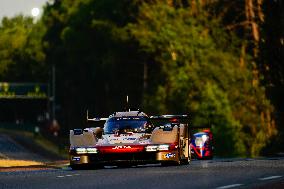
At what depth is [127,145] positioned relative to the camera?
25.7 meters

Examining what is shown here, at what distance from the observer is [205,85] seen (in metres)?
81.9

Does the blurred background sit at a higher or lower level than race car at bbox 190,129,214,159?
higher

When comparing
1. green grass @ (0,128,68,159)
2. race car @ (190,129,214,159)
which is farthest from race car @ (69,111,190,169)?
green grass @ (0,128,68,159)

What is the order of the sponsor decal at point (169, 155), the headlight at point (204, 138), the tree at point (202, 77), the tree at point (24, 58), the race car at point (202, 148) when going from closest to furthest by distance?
the sponsor decal at point (169, 155), the race car at point (202, 148), the headlight at point (204, 138), the tree at point (202, 77), the tree at point (24, 58)

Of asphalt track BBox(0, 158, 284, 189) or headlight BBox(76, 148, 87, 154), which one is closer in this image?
asphalt track BBox(0, 158, 284, 189)

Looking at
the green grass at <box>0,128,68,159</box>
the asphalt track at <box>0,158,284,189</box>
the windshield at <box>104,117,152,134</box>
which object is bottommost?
the asphalt track at <box>0,158,284,189</box>

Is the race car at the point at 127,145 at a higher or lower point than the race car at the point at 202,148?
lower

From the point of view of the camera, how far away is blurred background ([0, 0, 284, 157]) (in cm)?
5559

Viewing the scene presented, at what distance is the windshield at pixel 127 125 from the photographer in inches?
1062

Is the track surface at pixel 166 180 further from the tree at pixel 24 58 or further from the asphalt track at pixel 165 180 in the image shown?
the tree at pixel 24 58

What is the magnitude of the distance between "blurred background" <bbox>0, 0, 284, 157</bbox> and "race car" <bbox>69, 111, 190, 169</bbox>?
15.0m

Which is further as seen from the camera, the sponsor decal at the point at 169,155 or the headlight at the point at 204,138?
the headlight at the point at 204,138

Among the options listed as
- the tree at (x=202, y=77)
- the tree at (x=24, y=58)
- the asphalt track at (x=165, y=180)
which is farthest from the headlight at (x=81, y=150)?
the tree at (x=24, y=58)

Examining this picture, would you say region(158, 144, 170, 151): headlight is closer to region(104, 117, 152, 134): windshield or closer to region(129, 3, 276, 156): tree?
region(104, 117, 152, 134): windshield
